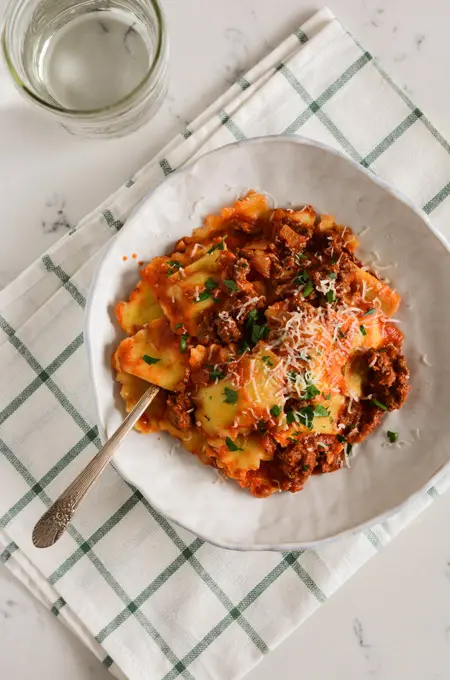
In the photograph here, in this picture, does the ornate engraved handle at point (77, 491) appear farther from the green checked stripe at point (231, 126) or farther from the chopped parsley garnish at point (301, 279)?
the green checked stripe at point (231, 126)

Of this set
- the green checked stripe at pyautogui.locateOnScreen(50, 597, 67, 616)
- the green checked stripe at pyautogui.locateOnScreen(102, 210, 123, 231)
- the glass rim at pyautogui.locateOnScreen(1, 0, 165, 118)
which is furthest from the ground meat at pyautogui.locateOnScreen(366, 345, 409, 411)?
the green checked stripe at pyautogui.locateOnScreen(50, 597, 67, 616)

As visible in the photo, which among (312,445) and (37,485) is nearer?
(312,445)

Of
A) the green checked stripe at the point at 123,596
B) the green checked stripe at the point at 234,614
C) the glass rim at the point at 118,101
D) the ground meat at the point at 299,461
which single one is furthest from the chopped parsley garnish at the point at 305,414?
the glass rim at the point at 118,101

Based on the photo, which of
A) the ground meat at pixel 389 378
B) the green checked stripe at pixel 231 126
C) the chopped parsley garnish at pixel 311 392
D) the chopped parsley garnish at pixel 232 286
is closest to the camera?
the chopped parsley garnish at pixel 311 392

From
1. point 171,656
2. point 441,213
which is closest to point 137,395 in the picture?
point 171,656

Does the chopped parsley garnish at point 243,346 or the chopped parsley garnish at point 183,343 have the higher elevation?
the chopped parsley garnish at point 183,343

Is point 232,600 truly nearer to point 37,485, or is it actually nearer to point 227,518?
point 227,518

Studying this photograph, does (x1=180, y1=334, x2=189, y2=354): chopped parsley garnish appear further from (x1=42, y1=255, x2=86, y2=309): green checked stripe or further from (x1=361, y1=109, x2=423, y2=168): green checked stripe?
(x1=361, y1=109, x2=423, y2=168): green checked stripe

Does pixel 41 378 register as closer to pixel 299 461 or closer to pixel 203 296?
pixel 203 296
